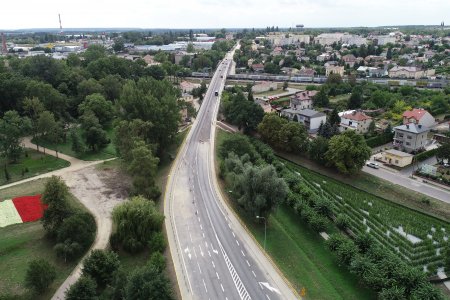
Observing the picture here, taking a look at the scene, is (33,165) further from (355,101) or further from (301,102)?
(355,101)

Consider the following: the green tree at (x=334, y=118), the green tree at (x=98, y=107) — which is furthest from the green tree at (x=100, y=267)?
the green tree at (x=334, y=118)

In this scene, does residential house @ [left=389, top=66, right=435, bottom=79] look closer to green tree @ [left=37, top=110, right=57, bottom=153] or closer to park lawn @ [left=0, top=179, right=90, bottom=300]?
green tree @ [left=37, top=110, right=57, bottom=153]

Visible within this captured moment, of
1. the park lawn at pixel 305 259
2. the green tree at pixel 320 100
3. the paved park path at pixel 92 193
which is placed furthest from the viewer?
the green tree at pixel 320 100

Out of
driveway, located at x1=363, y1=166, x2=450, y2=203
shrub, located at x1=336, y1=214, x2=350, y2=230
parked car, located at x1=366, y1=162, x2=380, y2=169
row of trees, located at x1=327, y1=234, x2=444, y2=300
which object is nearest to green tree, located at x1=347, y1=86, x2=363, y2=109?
parked car, located at x1=366, y1=162, x2=380, y2=169

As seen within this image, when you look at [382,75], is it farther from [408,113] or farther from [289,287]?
[289,287]

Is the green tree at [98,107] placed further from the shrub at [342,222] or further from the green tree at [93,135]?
the shrub at [342,222]

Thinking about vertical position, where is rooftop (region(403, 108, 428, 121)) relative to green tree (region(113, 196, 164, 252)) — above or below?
above
